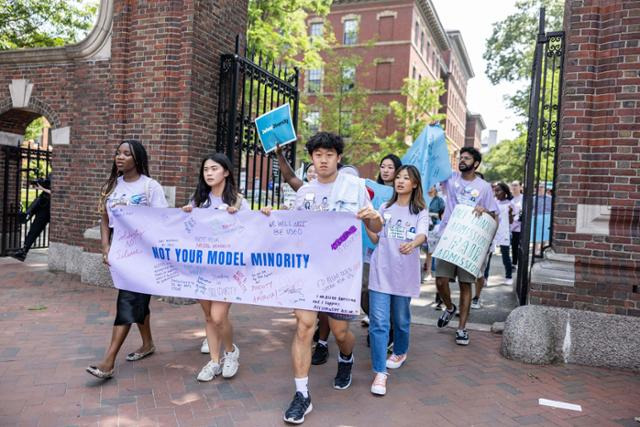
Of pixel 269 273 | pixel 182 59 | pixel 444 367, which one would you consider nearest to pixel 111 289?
pixel 182 59

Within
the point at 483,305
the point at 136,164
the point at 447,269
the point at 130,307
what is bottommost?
the point at 483,305

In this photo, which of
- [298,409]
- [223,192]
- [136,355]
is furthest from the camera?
[136,355]

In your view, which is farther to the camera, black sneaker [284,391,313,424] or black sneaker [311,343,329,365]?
→ black sneaker [311,343,329,365]

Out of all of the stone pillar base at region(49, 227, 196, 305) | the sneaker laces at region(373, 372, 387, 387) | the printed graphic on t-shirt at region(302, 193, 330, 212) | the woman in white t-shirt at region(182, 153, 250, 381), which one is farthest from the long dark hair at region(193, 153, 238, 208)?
the stone pillar base at region(49, 227, 196, 305)

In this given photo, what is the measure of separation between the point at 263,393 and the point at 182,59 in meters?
4.90

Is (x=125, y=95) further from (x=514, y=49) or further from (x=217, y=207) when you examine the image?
(x=514, y=49)

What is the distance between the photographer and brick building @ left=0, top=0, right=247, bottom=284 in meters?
7.01

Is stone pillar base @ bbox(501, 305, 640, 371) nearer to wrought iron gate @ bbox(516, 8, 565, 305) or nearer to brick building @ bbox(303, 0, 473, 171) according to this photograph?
wrought iron gate @ bbox(516, 8, 565, 305)

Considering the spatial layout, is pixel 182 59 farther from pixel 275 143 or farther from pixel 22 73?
pixel 22 73

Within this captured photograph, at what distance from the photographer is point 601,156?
4.98 meters

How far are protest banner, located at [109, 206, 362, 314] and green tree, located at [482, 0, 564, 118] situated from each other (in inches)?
932

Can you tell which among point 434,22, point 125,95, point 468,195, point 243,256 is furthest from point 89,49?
point 434,22

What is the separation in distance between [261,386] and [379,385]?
3.03 feet

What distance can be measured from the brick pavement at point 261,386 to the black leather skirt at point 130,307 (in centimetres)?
45
